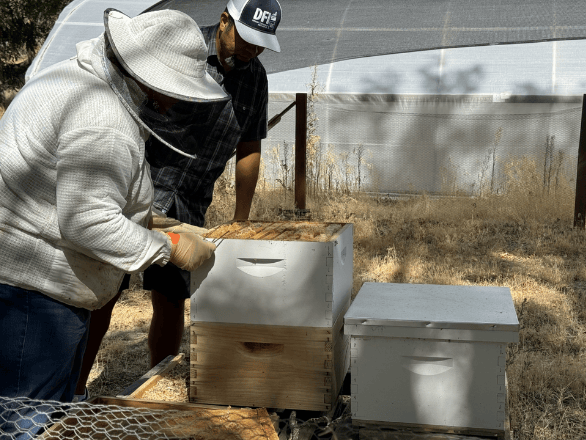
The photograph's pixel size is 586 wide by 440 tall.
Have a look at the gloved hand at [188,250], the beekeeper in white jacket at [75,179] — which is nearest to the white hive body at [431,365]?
the gloved hand at [188,250]

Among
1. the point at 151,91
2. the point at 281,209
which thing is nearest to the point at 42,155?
the point at 151,91

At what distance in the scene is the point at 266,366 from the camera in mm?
2270

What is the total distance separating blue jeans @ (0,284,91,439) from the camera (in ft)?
5.77

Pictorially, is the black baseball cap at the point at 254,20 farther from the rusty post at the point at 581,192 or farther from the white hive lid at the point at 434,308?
the rusty post at the point at 581,192

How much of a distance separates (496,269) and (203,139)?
319cm

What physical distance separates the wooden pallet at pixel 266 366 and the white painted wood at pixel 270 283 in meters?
0.04

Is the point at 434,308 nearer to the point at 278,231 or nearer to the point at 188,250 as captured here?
the point at 278,231

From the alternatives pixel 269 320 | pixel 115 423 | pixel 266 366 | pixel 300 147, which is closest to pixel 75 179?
pixel 115 423

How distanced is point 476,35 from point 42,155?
795 cm

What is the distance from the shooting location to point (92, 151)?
1.64m

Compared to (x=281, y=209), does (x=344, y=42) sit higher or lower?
higher

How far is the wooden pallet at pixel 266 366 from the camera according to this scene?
222 centimetres

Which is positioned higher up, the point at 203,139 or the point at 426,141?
the point at 203,139

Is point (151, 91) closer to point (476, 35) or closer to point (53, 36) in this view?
point (476, 35)
